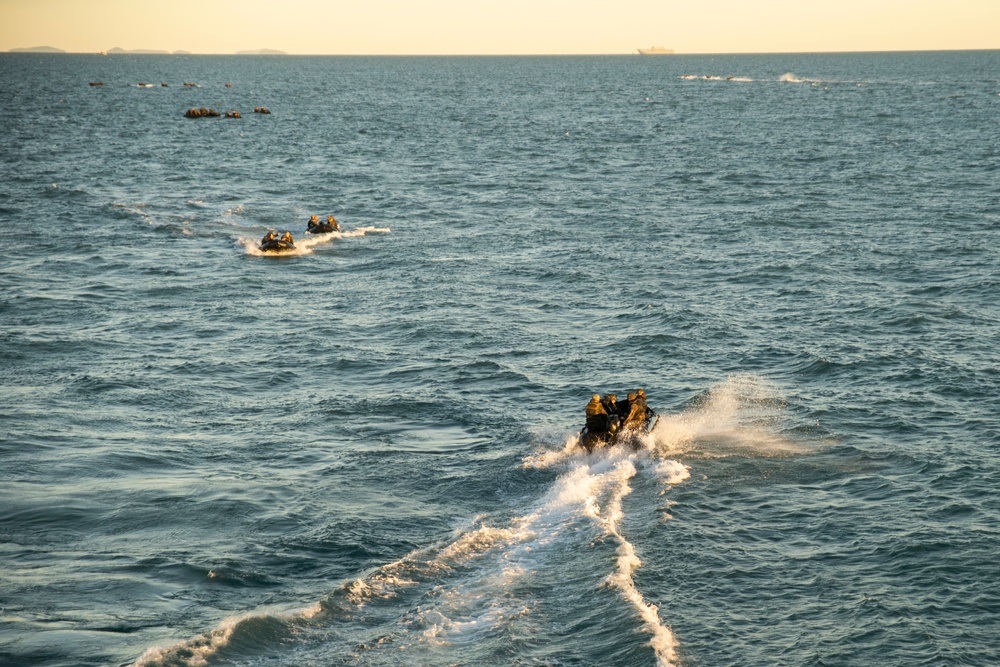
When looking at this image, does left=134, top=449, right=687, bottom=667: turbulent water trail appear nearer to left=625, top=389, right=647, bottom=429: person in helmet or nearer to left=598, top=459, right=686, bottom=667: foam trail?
left=598, top=459, right=686, bottom=667: foam trail

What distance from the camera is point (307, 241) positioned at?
46031mm

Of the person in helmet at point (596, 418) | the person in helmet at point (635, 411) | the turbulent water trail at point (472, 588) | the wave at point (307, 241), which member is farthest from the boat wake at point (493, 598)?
the wave at point (307, 241)

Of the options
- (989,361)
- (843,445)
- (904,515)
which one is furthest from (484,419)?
(989,361)

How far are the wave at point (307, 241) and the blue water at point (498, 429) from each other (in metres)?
0.35

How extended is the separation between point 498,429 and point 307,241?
78.3 feet

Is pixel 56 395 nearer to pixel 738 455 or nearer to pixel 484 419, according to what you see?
pixel 484 419

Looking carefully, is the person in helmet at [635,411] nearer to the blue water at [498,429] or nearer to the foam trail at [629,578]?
the blue water at [498,429]

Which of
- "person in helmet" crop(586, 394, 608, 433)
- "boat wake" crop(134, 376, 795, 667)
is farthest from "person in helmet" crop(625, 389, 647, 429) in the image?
"boat wake" crop(134, 376, 795, 667)

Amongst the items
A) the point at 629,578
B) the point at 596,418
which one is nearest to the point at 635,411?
the point at 596,418

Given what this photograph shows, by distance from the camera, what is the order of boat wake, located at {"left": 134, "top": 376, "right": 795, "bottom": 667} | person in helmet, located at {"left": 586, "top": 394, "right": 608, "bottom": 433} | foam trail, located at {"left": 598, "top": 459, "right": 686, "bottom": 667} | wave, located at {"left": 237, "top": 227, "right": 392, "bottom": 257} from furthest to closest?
wave, located at {"left": 237, "top": 227, "right": 392, "bottom": 257}, person in helmet, located at {"left": 586, "top": 394, "right": 608, "bottom": 433}, foam trail, located at {"left": 598, "top": 459, "right": 686, "bottom": 667}, boat wake, located at {"left": 134, "top": 376, "right": 795, "bottom": 667}

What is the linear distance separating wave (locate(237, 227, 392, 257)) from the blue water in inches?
13.8

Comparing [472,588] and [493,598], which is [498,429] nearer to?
[472,588]

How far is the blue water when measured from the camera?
16016 millimetres

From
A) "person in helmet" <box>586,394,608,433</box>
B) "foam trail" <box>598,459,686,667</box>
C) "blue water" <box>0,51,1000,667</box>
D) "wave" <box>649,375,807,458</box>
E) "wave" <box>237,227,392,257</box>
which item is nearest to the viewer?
"foam trail" <box>598,459,686,667</box>
